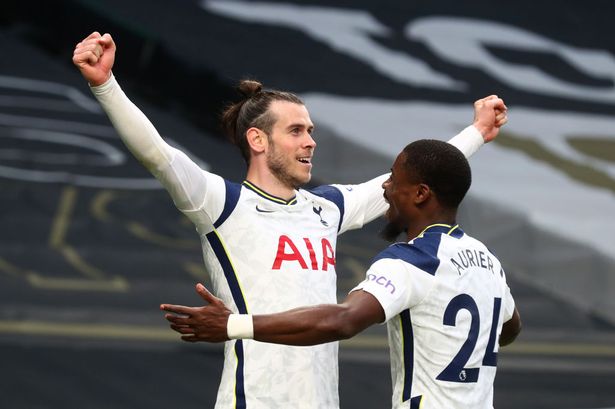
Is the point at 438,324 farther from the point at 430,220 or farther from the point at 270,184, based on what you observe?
the point at 270,184

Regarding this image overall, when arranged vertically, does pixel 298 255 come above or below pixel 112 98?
below

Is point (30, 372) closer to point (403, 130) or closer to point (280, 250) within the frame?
point (280, 250)

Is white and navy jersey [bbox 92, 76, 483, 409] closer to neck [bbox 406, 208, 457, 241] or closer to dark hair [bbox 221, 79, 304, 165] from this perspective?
dark hair [bbox 221, 79, 304, 165]

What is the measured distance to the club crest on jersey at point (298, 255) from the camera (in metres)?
4.36

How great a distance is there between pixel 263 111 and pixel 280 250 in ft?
1.91

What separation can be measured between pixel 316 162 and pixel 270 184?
7.93 m

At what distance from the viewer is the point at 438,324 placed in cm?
382

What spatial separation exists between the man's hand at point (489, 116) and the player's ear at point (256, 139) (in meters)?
1.06

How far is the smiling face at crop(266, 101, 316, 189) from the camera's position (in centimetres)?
451

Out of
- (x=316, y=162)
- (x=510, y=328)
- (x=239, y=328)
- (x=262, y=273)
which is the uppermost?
(x=316, y=162)

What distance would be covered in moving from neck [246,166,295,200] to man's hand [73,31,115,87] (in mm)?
773

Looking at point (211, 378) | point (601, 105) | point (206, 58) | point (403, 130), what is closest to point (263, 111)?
point (211, 378)

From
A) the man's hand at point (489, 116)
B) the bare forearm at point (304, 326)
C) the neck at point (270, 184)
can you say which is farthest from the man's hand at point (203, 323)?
the man's hand at point (489, 116)

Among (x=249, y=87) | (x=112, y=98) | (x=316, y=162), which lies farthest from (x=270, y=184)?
(x=316, y=162)
